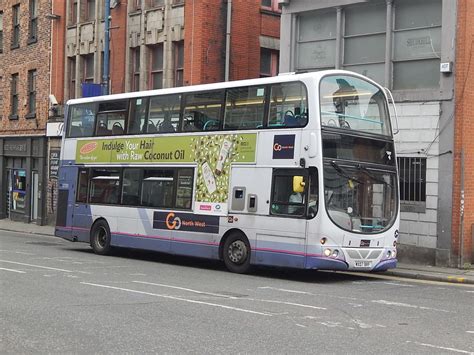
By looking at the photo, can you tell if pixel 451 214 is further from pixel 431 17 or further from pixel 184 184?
pixel 184 184

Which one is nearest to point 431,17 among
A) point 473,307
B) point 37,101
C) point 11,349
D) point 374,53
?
point 374,53

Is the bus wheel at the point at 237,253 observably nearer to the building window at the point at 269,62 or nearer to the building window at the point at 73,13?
the building window at the point at 269,62

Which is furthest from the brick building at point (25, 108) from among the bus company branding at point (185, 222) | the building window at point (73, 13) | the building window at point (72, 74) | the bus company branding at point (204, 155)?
the bus company branding at point (185, 222)

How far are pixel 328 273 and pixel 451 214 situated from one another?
3529 mm

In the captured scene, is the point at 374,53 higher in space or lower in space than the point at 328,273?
higher

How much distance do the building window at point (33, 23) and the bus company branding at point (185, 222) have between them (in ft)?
64.7

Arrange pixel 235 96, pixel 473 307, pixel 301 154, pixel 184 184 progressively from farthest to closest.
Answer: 1. pixel 184 184
2. pixel 235 96
3. pixel 301 154
4. pixel 473 307

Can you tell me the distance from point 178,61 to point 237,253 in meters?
12.4

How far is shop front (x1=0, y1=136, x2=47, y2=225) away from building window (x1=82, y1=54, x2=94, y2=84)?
3.74 m

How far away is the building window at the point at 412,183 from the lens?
17125 mm

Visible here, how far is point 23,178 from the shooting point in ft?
109

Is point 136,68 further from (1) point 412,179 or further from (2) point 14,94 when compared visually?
(1) point 412,179

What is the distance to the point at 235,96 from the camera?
1492 centimetres

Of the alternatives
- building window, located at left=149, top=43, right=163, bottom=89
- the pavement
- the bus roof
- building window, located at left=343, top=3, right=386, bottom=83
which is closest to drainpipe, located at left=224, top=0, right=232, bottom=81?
building window, located at left=149, top=43, right=163, bottom=89
